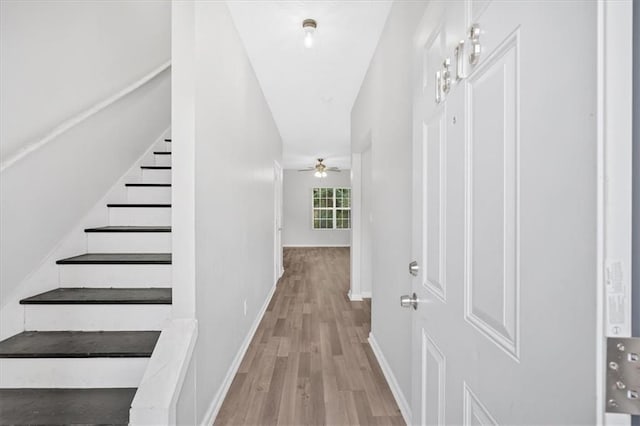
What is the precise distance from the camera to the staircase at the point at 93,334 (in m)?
1.35

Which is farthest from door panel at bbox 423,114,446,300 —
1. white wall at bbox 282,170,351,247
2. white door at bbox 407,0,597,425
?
white wall at bbox 282,170,351,247

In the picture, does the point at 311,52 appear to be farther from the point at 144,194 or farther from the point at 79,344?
the point at 79,344

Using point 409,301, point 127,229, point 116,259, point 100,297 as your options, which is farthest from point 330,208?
point 409,301

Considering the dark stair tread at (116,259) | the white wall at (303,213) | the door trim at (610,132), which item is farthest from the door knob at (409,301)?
the white wall at (303,213)

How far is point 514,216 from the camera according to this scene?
23.1 inches

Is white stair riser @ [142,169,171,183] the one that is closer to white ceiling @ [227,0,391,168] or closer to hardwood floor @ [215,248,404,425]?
white ceiling @ [227,0,391,168]

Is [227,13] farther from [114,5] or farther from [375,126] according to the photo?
[375,126]

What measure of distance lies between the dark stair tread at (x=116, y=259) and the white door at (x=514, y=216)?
1.66 m

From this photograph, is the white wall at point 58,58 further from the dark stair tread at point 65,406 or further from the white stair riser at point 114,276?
the dark stair tread at point 65,406

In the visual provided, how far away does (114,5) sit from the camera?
1743 millimetres

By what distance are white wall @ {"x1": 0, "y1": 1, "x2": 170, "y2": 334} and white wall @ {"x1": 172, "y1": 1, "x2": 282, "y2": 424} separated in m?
0.53

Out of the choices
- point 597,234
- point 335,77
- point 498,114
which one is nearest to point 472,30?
point 498,114

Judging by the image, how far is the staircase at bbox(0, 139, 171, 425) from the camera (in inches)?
53.1

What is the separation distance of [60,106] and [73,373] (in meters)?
1.32
